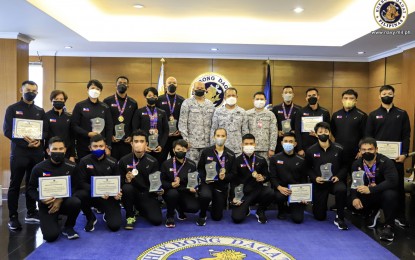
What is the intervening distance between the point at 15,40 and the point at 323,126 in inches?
238

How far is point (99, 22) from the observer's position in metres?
7.73

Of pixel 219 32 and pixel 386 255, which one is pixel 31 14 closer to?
pixel 219 32

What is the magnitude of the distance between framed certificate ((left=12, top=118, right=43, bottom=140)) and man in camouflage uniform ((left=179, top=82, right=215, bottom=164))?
208 centimetres

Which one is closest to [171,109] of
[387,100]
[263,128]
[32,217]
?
[263,128]

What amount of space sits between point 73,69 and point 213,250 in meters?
7.28

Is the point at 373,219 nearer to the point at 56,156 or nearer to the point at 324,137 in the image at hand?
the point at 324,137

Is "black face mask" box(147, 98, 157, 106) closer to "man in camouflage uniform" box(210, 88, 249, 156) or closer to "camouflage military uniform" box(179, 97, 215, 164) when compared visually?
"camouflage military uniform" box(179, 97, 215, 164)

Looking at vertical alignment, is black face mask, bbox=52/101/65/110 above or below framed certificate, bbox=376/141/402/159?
above

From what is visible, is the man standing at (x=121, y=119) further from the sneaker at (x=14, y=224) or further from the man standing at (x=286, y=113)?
the man standing at (x=286, y=113)

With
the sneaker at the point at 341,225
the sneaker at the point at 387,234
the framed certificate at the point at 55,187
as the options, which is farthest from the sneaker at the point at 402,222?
the framed certificate at the point at 55,187

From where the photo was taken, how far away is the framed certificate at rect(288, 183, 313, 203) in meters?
5.03

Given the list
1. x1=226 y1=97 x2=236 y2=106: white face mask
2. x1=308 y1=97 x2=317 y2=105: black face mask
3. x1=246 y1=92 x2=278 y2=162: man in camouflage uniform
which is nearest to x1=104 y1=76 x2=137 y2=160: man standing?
x1=226 y1=97 x2=236 y2=106: white face mask

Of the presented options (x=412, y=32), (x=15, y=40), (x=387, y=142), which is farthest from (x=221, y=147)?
(x=15, y=40)

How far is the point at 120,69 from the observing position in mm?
9398
